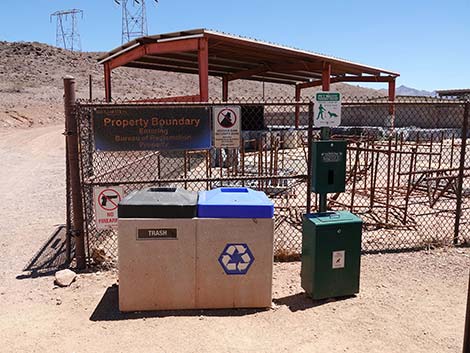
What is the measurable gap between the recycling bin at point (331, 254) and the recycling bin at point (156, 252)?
121 centimetres

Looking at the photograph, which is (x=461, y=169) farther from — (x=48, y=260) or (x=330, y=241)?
(x=48, y=260)

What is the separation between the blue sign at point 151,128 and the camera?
5078mm

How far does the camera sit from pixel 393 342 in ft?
12.2

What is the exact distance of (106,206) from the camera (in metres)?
5.20

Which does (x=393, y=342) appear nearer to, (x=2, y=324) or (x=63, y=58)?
(x=2, y=324)

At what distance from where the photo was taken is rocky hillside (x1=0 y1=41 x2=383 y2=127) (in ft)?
129

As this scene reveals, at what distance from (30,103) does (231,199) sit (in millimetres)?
44571

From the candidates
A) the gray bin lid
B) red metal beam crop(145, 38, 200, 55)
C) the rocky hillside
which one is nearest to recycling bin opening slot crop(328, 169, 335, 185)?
the gray bin lid

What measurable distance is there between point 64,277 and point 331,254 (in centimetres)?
302

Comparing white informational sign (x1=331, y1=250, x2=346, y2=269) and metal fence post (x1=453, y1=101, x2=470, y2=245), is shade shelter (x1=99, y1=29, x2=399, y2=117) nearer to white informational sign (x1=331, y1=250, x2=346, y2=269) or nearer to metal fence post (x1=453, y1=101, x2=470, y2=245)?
metal fence post (x1=453, y1=101, x2=470, y2=245)

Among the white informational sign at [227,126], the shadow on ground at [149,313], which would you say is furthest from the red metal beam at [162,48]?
the shadow on ground at [149,313]

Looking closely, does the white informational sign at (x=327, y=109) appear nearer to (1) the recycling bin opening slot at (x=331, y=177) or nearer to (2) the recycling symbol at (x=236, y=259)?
(1) the recycling bin opening slot at (x=331, y=177)

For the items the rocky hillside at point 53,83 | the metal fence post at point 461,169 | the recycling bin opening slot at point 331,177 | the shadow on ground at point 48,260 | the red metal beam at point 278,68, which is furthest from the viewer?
the rocky hillside at point 53,83

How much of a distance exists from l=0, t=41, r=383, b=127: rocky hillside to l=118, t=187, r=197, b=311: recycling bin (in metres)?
31.7
